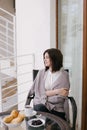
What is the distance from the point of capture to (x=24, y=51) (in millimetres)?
3518

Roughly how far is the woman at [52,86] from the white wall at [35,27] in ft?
1.99

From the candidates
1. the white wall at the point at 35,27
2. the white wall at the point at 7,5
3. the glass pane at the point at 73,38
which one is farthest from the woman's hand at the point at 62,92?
the white wall at the point at 7,5

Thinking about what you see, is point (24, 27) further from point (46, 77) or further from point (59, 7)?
point (46, 77)

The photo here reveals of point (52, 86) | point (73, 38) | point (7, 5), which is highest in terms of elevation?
point (7, 5)

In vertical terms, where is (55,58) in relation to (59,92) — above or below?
above

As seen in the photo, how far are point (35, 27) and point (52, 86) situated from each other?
108 cm

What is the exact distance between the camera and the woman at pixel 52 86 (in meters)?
2.49

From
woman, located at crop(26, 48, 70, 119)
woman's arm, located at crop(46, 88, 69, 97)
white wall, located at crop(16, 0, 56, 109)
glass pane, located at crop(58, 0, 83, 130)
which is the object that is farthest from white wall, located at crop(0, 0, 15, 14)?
woman's arm, located at crop(46, 88, 69, 97)

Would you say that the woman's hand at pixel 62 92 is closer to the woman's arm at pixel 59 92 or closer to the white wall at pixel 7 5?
the woman's arm at pixel 59 92

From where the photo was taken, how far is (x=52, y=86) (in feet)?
8.38

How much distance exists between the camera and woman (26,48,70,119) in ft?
8.16

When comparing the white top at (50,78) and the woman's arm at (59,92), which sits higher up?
the white top at (50,78)

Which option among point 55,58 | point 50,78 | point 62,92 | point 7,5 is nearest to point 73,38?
point 55,58

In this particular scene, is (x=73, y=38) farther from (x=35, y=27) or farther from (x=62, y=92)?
(x=62, y=92)
